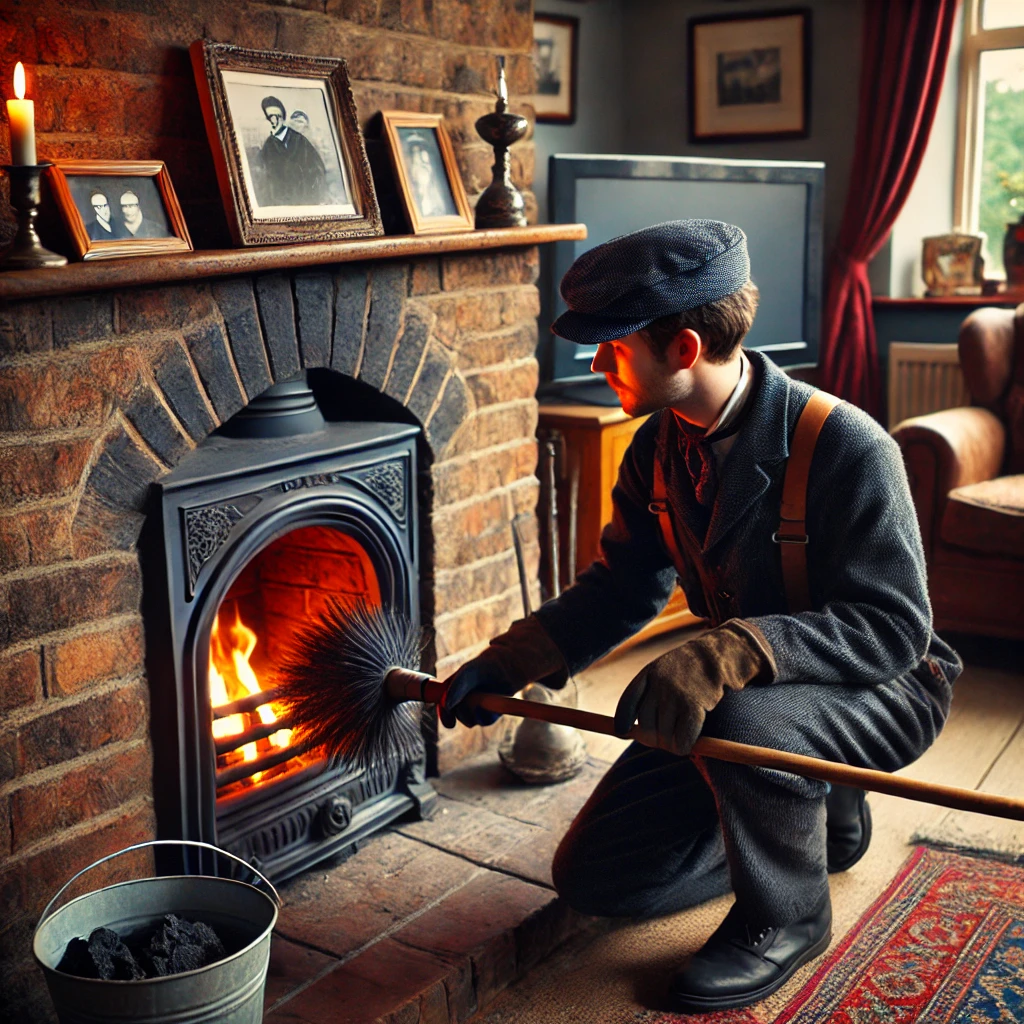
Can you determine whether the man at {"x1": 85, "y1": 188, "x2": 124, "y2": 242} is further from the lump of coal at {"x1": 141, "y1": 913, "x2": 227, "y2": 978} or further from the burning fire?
the lump of coal at {"x1": 141, "y1": 913, "x2": 227, "y2": 978}

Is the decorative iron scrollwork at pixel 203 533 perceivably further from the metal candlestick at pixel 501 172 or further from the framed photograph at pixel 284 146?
the metal candlestick at pixel 501 172

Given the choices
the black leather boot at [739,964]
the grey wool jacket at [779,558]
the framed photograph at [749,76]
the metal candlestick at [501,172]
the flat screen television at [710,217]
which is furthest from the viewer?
the framed photograph at [749,76]

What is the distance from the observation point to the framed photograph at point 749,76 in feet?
15.1

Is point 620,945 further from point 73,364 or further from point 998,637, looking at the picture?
point 998,637

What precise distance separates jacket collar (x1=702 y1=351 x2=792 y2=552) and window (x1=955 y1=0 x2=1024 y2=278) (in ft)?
9.63

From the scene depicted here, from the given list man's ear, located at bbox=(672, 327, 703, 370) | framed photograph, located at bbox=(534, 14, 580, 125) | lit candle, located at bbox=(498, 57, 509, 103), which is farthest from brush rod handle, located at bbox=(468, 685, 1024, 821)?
framed photograph, located at bbox=(534, 14, 580, 125)

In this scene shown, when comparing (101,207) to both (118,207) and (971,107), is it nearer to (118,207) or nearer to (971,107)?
(118,207)

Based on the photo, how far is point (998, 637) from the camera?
137 inches

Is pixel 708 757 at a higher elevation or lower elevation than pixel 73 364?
lower

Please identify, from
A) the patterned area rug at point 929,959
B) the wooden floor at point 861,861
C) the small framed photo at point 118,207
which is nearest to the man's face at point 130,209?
the small framed photo at point 118,207

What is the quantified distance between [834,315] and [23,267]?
339 cm

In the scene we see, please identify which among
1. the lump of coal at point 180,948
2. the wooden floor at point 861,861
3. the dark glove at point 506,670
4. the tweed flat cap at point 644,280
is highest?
the tweed flat cap at point 644,280

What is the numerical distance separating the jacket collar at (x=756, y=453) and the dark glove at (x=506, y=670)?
355 millimetres

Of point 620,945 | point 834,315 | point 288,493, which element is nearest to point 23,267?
point 288,493
